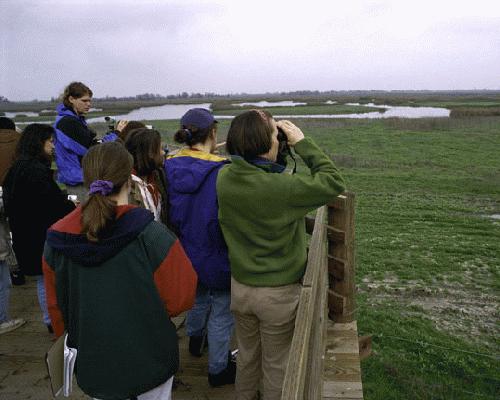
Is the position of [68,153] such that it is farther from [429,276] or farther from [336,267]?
[429,276]

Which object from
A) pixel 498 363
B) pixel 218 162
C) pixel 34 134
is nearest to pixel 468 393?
pixel 498 363

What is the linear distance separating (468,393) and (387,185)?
12467mm

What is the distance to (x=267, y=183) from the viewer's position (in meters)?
2.30

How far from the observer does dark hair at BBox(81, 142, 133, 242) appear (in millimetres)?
1848

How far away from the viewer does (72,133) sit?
4.11 m

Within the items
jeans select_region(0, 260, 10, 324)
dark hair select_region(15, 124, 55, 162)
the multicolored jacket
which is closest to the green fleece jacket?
the multicolored jacket

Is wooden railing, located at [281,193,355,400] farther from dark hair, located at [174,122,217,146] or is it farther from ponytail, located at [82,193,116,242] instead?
ponytail, located at [82,193,116,242]

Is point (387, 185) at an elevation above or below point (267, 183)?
below

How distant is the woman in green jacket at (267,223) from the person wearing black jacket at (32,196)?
1689 millimetres

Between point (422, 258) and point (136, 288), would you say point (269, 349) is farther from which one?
point (422, 258)

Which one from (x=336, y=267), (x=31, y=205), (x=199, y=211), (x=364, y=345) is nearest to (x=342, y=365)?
(x=336, y=267)

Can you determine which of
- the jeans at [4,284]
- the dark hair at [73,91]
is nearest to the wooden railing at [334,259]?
the dark hair at [73,91]

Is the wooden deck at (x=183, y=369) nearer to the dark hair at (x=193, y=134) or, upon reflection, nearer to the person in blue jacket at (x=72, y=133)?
the person in blue jacket at (x=72, y=133)

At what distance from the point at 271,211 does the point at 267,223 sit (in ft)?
0.24
